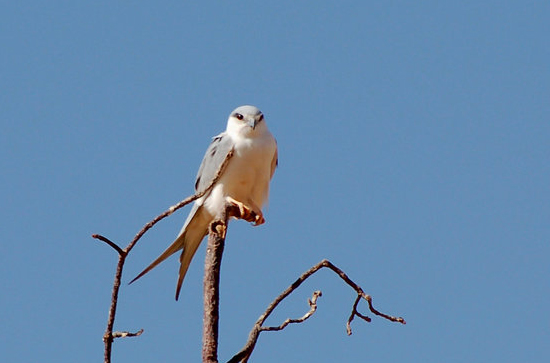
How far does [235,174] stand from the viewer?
596 cm

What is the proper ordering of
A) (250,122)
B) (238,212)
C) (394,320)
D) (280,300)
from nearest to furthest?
(280,300) < (394,320) < (238,212) < (250,122)

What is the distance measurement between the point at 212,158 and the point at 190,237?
625 millimetres

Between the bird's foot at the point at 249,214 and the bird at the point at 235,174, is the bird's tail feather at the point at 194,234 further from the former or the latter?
the bird's foot at the point at 249,214

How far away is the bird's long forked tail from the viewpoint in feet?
19.6

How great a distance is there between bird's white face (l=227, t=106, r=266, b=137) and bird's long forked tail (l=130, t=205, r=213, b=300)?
66 cm

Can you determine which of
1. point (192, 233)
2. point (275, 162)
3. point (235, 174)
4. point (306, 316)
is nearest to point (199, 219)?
point (192, 233)

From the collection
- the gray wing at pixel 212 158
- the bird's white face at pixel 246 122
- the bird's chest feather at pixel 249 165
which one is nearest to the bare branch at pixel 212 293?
the bird's chest feather at pixel 249 165

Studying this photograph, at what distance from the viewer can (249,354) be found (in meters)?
3.00

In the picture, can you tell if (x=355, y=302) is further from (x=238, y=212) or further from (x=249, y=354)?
(x=238, y=212)

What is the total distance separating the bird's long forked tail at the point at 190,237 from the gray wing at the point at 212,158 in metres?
0.20

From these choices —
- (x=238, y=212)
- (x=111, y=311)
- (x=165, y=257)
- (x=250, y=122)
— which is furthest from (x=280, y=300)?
(x=250, y=122)

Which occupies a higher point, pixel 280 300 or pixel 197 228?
pixel 197 228

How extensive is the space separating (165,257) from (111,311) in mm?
3245

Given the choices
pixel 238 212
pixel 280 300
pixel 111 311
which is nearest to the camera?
pixel 111 311
